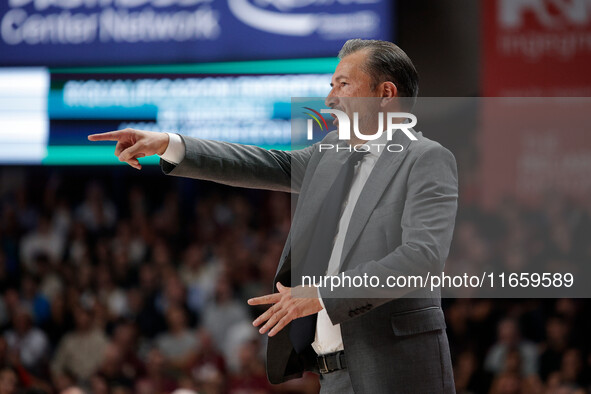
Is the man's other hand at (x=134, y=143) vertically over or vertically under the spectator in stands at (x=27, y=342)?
over

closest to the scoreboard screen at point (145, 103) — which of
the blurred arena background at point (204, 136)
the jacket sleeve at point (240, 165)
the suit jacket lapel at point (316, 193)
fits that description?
the blurred arena background at point (204, 136)

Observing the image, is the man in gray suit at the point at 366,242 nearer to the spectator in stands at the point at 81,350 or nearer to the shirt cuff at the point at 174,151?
the shirt cuff at the point at 174,151

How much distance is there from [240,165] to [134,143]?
267 millimetres

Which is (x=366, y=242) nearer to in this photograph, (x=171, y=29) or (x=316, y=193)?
(x=316, y=193)

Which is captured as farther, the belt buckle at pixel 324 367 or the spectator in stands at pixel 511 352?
Answer: the spectator in stands at pixel 511 352

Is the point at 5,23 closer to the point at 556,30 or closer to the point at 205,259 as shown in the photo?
the point at 205,259

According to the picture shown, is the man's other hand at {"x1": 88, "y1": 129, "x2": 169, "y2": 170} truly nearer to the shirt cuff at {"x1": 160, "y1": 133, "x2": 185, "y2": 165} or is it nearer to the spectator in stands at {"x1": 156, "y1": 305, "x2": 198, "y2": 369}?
the shirt cuff at {"x1": 160, "y1": 133, "x2": 185, "y2": 165}

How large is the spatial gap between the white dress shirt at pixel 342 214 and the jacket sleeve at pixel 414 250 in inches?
5.3

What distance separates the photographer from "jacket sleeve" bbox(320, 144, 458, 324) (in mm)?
1658

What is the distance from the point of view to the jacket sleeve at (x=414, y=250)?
1658 mm

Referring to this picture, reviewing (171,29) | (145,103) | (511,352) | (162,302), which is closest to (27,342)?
(162,302)

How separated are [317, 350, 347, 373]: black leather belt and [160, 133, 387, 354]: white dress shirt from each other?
1 centimetres

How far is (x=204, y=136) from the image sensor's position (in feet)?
18.7

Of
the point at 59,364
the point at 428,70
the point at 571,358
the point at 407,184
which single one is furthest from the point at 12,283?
the point at 407,184
